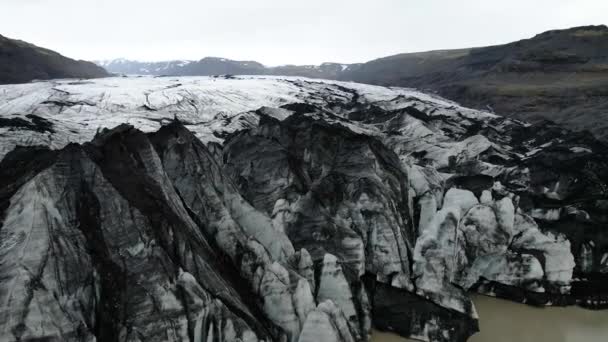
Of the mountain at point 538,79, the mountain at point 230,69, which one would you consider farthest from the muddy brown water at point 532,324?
the mountain at point 230,69

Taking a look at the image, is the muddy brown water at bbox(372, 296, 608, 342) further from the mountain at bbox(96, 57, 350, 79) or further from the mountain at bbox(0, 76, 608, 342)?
the mountain at bbox(96, 57, 350, 79)

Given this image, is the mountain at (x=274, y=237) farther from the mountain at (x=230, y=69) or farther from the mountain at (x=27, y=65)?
the mountain at (x=230, y=69)

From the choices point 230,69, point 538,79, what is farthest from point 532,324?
point 230,69

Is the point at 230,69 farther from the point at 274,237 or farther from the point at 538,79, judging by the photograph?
the point at 274,237

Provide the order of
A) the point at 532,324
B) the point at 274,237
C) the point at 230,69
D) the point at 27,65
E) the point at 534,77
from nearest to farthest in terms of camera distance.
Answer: the point at 274,237 → the point at 532,324 → the point at 534,77 → the point at 27,65 → the point at 230,69

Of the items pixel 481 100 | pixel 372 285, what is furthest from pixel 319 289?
pixel 481 100

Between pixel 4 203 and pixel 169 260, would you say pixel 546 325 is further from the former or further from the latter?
pixel 4 203
